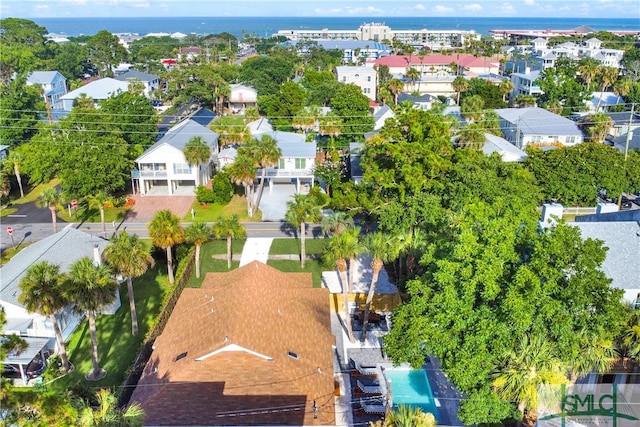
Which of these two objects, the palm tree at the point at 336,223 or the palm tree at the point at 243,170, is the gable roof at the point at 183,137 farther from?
the palm tree at the point at 336,223

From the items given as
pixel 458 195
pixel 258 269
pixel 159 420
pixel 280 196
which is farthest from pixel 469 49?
pixel 159 420

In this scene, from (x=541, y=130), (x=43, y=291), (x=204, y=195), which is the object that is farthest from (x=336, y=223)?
(x=541, y=130)

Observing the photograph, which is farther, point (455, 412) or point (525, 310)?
point (455, 412)

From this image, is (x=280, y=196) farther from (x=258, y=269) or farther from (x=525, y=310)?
(x=525, y=310)

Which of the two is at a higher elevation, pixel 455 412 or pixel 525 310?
pixel 525 310

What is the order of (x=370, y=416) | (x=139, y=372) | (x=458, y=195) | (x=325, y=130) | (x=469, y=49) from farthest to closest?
(x=469, y=49)
(x=325, y=130)
(x=458, y=195)
(x=139, y=372)
(x=370, y=416)

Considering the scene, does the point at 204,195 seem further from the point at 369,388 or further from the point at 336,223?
the point at 369,388

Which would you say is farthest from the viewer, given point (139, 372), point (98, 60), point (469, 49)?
point (469, 49)

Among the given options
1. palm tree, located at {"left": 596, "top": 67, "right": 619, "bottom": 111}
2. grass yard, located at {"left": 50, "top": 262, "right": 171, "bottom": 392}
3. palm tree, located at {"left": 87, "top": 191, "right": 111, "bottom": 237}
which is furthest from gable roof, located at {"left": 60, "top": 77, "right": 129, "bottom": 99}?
palm tree, located at {"left": 596, "top": 67, "right": 619, "bottom": 111}

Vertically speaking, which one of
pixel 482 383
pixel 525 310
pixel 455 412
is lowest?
pixel 455 412
